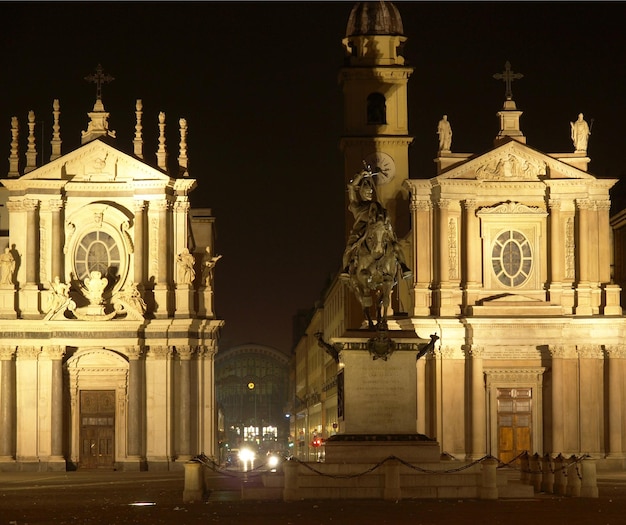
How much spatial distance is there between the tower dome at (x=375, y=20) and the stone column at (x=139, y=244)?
15750 mm

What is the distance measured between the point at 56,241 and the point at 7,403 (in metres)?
6.76

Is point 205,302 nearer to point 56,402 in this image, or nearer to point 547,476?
point 56,402

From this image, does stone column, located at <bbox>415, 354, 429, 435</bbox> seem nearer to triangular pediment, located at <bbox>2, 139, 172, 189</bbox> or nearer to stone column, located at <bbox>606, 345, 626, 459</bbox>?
stone column, located at <bbox>606, 345, 626, 459</bbox>

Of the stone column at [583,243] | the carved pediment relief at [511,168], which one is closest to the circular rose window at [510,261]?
the stone column at [583,243]

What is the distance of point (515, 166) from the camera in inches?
2562

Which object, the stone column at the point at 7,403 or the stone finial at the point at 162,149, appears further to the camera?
the stone finial at the point at 162,149

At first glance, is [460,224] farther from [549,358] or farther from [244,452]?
[244,452]

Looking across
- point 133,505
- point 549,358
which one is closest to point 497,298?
point 549,358

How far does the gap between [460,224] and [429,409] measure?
7706 mm

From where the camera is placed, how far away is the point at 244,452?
113 m

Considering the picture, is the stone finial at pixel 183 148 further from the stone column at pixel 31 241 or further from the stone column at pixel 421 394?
the stone column at pixel 421 394

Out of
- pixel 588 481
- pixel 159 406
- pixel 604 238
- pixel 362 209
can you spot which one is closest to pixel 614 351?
pixel 604 238

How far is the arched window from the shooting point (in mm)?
72812

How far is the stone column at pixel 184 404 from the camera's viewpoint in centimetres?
6322
